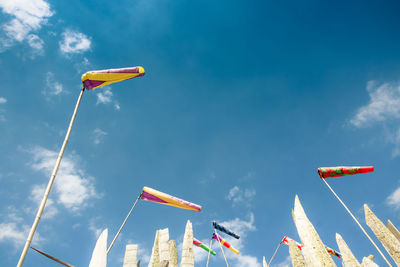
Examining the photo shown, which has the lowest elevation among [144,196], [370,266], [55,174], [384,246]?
[370,266]

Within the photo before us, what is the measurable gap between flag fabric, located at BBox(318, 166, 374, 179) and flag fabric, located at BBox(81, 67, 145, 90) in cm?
885

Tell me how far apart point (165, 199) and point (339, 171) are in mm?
7850

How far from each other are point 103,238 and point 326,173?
936cm

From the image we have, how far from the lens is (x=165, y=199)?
9.15m

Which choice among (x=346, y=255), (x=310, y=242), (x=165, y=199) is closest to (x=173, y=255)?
(x=165, y=199)

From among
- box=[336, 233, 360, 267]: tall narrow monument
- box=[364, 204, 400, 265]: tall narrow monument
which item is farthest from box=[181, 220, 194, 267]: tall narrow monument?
box=[364, 204, 400, 265]: tall narrow monument

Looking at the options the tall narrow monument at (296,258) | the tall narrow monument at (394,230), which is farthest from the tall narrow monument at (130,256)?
the tall narrow monument at (394,230)

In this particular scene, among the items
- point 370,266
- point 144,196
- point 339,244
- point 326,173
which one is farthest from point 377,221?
point 144,196

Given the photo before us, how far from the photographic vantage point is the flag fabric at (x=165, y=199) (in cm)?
896

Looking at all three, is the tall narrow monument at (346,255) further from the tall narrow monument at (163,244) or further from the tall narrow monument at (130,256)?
the tall narrow monument at (130,256)

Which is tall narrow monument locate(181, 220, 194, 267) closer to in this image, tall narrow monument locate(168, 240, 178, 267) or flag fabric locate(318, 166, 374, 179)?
tall narrow monument locate(168, 240, 178, 267)

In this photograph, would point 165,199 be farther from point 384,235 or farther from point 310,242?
point 384,235

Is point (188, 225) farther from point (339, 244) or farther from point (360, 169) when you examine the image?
point (360, 169)

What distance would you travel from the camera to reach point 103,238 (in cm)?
502
